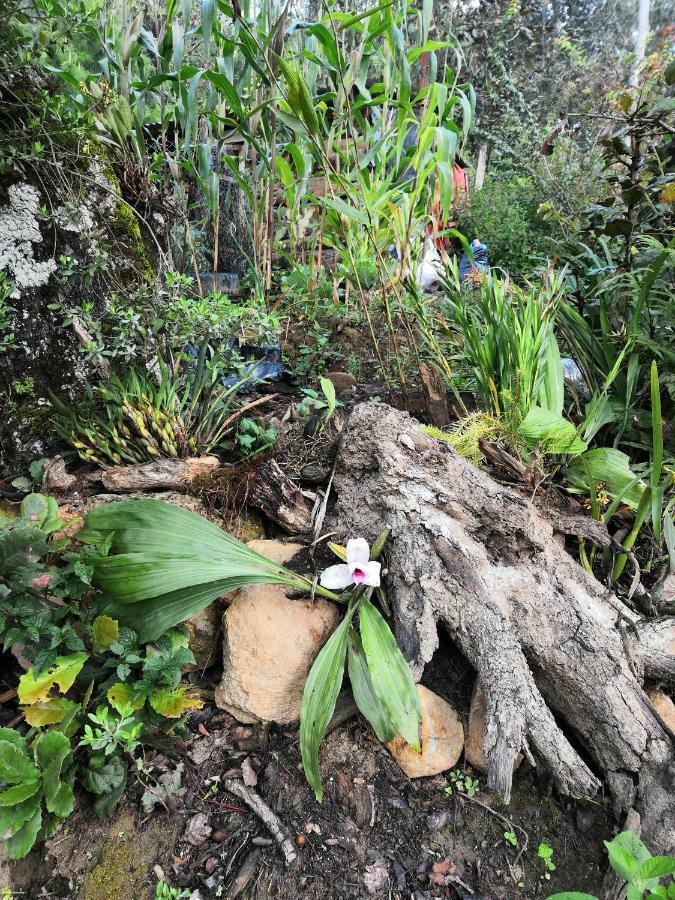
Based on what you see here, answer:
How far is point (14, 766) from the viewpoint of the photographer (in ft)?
4.12

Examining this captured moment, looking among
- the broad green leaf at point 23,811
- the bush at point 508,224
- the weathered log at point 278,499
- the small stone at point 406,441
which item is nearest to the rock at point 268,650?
the weathered log at point 278,499

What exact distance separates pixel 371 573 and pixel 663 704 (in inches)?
43.5

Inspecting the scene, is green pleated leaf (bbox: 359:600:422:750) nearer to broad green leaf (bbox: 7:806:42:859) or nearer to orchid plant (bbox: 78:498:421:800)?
orchid plant (bbox: 78:498:421:800)

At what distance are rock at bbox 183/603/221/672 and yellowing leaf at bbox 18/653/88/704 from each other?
0.45 meters

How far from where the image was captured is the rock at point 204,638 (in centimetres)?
179

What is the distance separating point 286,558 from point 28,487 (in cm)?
104

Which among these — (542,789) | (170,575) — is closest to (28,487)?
(170,575)

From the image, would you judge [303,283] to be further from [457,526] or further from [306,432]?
[457,526]

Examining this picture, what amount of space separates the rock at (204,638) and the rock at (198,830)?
445mm

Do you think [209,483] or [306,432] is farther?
[306,432]

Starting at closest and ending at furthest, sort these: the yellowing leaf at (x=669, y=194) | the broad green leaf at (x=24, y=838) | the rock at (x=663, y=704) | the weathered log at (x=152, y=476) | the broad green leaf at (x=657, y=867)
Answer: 1. the broad green leaf at (x=657, y=867)
2. the broad green leaf at (x=24, y=838)
3. the rock at (x=663, y=704)
4. the weathered log at (x=152, y=476)
5. the yellowing leaf at (x=669, y=194)

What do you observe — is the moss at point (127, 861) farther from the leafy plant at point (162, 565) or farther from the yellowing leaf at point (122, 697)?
the leafy plant at point (162, 565)

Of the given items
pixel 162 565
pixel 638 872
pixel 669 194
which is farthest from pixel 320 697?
pixel 669 194

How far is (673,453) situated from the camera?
90.4 inches
